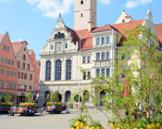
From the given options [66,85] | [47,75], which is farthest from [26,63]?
[66,85]

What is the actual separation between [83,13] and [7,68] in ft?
77.9

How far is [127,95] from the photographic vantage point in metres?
8.77

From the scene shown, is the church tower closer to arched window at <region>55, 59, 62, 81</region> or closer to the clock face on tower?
the clock face on tower

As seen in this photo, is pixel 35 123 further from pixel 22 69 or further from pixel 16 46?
pixel 16 46

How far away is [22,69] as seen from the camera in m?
61.3

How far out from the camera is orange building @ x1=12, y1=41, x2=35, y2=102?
197 ft

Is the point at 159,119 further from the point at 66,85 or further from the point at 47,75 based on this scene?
the point at 47,75

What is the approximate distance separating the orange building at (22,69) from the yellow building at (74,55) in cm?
813

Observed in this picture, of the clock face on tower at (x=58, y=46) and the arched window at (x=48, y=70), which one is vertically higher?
the clock face on tower at (x=58, y=46)

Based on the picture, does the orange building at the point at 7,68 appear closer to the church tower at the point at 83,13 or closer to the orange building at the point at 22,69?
the orange building at the point at 22,69

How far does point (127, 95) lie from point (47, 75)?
1830 inches

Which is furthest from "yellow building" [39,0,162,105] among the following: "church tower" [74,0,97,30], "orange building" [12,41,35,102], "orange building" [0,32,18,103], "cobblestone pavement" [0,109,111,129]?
"cobblestone pavement" [0,109,111,129]

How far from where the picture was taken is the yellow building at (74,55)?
4709 cm

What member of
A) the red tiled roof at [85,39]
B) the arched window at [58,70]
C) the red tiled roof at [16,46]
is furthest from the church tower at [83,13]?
the red tiled roof at [16,46]
